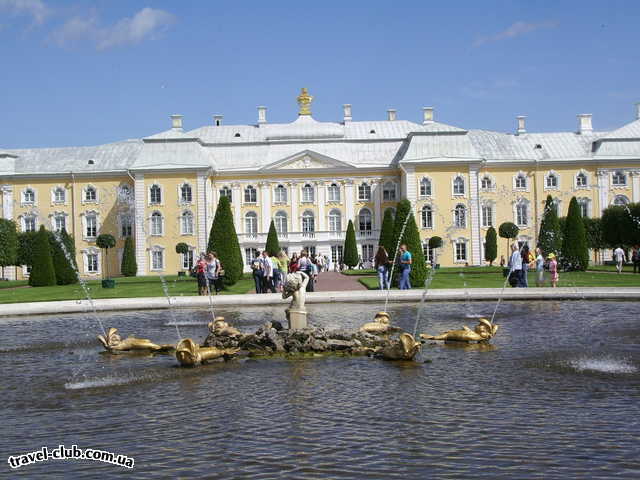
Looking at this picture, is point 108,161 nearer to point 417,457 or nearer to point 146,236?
point 146,236

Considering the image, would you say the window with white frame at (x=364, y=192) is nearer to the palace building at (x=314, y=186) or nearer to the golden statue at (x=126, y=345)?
the palace building at (x=314, y=186)

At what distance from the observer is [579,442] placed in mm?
6160

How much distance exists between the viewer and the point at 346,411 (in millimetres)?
7309

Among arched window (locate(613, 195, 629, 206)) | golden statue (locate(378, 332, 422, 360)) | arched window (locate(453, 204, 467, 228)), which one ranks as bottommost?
golden statue (locate(378, 332, 422, 360))

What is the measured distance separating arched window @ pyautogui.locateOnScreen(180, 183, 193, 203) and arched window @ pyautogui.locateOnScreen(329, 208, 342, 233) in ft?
34.1

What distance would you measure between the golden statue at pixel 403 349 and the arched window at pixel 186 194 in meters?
45.1

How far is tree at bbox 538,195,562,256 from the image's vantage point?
35.0 meters

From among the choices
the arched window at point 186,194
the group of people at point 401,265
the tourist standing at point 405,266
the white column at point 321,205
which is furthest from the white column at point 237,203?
the tourist standing at point 405,266

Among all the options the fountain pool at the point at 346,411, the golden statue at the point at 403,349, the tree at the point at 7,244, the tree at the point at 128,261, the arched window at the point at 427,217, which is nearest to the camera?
the fountain pool at the point at 346,411

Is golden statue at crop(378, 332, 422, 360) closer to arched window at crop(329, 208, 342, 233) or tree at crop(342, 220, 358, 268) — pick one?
tree at crop(342, 220, 358, 268)

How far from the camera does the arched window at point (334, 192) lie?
5553 centimetres

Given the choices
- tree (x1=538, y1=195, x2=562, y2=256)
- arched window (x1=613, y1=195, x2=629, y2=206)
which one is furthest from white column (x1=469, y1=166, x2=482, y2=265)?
tree (x1=538, y1=195, x2=562, y2=256)

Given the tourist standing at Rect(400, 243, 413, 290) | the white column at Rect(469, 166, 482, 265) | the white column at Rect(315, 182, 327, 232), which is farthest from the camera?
the white column at Rect(315, 182, 327, 232)

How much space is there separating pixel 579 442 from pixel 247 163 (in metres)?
51.4
